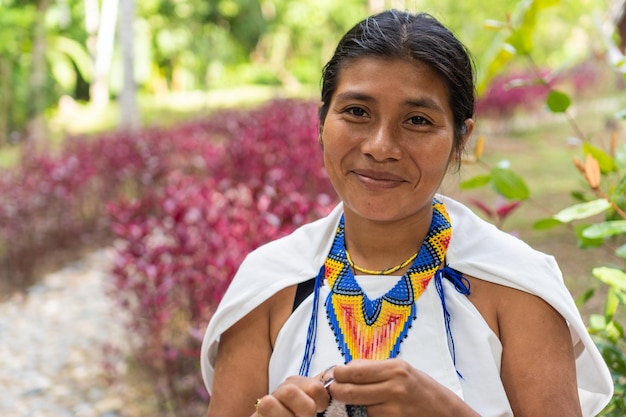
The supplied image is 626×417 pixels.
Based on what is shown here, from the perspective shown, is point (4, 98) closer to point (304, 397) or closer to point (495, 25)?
point (495, 25)

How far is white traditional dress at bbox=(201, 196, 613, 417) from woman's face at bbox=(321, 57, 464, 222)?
174 mm

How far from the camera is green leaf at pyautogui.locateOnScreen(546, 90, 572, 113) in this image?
2.49 metres

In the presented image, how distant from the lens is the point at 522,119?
16891mm

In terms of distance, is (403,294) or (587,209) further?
(587,209)

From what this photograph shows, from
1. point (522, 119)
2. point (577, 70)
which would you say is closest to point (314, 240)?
point (522, 119)

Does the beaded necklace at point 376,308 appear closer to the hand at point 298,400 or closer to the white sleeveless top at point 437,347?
the white sleeveless top at point 437,347

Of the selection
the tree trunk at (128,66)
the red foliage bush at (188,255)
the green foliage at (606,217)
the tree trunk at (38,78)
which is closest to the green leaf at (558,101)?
the green foliage at (606,217)

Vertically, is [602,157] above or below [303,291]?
above

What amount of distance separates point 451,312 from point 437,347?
0.08m

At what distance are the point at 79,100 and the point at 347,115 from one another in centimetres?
2593

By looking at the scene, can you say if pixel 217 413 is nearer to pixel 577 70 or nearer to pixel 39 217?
pixel 39 217

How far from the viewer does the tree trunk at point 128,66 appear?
11.3 metres

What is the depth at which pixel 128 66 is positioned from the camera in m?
11.8

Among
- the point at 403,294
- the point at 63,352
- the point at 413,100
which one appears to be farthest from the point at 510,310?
the point at 63,352
